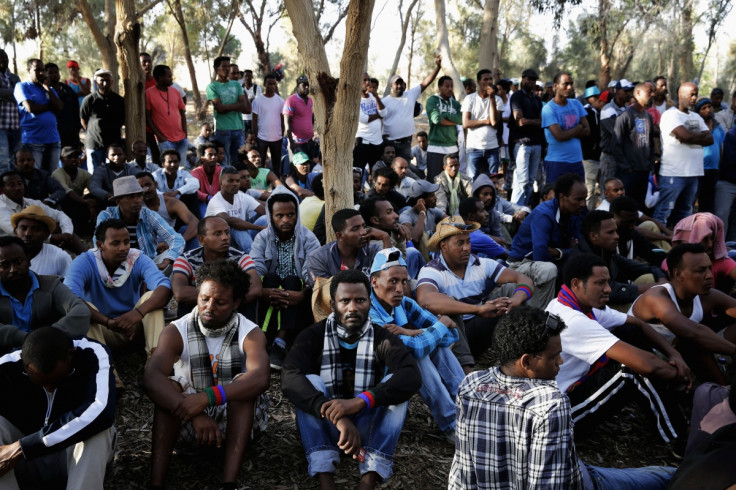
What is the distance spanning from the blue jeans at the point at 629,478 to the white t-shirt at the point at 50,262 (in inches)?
173

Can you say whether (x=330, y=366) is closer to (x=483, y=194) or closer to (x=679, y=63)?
(x=483, y=194)

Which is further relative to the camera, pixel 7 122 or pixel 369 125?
pixel 369 125

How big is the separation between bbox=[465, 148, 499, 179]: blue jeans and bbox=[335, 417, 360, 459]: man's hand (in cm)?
715

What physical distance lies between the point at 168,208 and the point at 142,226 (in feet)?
3.14

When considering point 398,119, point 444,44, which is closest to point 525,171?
point 398,119

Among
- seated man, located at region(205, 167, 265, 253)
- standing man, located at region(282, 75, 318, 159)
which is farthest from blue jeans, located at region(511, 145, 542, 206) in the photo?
seated man, located at region(205, 167, 265, 253)

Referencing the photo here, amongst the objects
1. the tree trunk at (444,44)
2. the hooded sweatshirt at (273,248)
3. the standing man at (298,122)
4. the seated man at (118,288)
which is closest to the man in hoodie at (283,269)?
the hooded sweatshirt at (273,248)

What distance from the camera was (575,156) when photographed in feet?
29.7

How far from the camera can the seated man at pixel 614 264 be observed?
5801 mm

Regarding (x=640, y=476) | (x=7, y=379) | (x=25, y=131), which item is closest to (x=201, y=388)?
(x=7, y=379)

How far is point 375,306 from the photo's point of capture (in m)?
4.50

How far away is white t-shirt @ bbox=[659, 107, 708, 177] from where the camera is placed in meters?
8.78

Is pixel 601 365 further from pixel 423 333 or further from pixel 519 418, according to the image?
pixel 519 418

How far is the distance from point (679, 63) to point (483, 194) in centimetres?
3053
